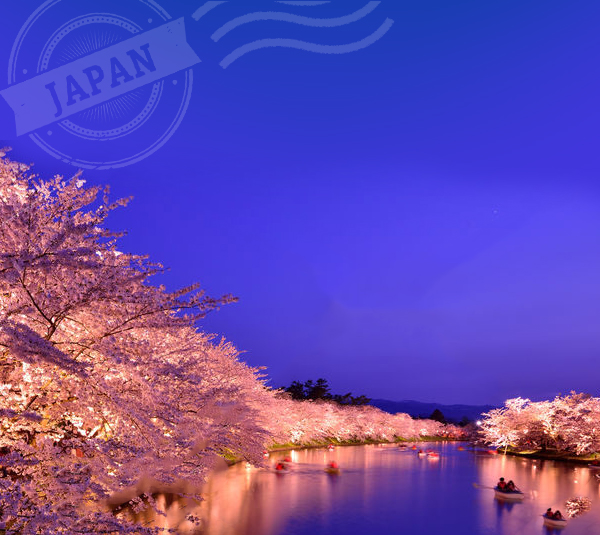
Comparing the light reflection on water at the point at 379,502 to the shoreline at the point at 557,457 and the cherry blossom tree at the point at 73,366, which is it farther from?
the cherry blossom tree at the point at 73,366

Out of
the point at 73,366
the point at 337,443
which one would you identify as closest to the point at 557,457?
the point at 337,443

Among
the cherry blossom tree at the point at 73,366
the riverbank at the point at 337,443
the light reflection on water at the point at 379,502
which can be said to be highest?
the cherry blossom tree at the point at 73,366

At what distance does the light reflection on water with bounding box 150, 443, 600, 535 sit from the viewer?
77.3 feet

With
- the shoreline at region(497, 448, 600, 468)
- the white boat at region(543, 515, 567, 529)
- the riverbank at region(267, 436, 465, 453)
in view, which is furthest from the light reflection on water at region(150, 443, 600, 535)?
the riverbank at region(267, 436, 465, 453)

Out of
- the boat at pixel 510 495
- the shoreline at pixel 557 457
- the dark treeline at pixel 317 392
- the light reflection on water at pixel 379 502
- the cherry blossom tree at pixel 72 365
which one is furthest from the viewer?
the dark treeline at pixel 317 392

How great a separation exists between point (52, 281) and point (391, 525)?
22.4 m

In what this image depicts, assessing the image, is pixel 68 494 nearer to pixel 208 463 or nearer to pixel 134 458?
pixel 134 458

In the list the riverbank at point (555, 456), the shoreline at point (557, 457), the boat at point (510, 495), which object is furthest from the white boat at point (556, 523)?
the shoreline at point (557, 457)

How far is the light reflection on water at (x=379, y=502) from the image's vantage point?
23547 millimetres

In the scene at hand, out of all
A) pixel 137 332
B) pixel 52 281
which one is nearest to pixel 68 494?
pixel 52 281

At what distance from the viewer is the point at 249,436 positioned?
2259cm

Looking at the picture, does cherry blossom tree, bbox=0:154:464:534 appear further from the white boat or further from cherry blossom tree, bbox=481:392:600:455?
cherry blossom tree, bbox=481:392:600:455

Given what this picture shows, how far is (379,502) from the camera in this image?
1205 inches

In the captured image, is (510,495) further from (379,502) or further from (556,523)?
(379,502)
